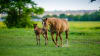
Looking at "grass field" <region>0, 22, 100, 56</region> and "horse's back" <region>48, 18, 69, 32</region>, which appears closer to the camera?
"grass field" <region>0, 22, 100, 56</region>

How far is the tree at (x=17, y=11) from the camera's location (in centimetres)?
5694

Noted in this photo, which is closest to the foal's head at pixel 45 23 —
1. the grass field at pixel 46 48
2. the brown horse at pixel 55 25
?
the brown horse at pixel 55 25

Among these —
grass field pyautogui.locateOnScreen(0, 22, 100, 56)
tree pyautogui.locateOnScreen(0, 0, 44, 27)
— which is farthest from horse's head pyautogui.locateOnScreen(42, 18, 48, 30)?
tree pyautogui.locateOnScreen(0, 0, 44, 27)

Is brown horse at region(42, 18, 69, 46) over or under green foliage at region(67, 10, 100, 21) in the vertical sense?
over

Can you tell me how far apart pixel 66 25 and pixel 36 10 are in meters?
37.4

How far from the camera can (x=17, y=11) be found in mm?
58562

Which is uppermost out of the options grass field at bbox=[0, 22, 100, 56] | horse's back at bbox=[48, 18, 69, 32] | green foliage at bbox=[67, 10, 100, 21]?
horse's back at bbox=[48, 18, 69, 32]

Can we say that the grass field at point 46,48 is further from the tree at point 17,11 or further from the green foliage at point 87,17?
the green foliage at point 87,17

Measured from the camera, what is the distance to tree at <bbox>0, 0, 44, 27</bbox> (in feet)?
187

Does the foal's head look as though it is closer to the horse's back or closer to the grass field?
the horse's back

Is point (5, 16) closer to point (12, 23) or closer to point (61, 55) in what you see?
point (12, 23)

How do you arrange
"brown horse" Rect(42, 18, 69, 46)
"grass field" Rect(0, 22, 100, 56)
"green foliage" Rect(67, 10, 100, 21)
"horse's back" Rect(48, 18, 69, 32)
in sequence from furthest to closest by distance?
"green foliage" Rect(67, 10, 100, 21) < "horse's back" Rect(48, 18, 69, 32) < "brown horse" Rect(42, 18, 69, 46) < "grass field" Rect(0, 22, 100, 56)

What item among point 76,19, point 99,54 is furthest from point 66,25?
point 76,19

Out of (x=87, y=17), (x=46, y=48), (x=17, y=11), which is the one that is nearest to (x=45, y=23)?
(x=46, y=48)
